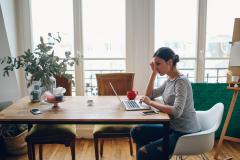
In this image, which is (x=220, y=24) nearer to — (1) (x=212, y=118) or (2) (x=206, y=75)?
(2) (x=206, y=75)

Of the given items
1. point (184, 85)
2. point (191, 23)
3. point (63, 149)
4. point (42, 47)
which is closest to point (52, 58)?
point (42, 47)

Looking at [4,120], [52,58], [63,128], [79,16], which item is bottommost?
[63,128]

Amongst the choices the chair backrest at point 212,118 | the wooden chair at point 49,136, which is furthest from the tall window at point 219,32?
the wooden chair at point 49,136

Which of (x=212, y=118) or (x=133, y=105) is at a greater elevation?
(x=133, y=105)

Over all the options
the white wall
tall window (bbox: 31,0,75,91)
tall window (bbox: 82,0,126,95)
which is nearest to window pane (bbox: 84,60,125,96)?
tall window (bbox: 82,0,126,95)

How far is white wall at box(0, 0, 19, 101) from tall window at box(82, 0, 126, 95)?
88cm

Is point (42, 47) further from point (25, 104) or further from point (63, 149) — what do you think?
point (63, 149)

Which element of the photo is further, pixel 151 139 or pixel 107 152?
pixel 107 152

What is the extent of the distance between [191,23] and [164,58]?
60.0 inches

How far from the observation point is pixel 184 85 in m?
1.89

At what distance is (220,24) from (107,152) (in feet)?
7.07

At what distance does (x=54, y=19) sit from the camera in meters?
3.30

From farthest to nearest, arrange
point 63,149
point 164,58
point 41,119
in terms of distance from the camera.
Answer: point 63,149, point 164,58, point 41,119

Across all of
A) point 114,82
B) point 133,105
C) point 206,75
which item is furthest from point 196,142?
point 206,75
